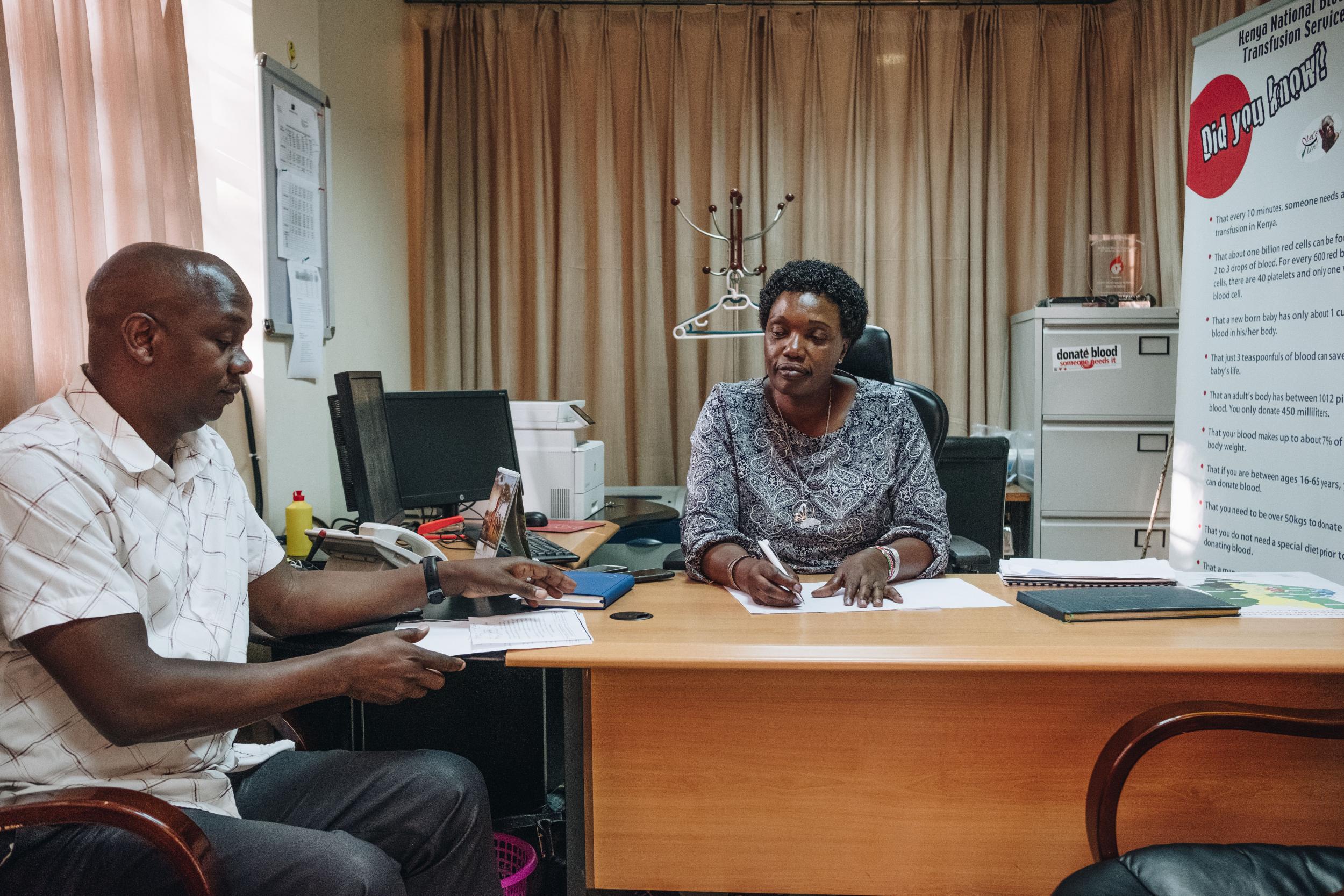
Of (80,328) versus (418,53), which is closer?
(80,328)

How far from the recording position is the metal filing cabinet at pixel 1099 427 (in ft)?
11.5

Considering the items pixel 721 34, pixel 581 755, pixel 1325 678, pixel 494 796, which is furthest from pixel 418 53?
pixel 1325 678

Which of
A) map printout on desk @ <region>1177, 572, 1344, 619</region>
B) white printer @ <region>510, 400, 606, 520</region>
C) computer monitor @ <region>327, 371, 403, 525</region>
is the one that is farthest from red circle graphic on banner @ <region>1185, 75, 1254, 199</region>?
computer monitor @ <region>327, 371, 403, 525</region>

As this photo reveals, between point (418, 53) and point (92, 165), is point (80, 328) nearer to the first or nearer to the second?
point (92, 165)

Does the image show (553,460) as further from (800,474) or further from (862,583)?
(862,583)

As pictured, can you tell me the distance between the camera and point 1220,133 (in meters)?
2.81

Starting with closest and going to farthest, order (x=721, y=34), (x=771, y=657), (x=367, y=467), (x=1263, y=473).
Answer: (x=771, y=657)
(x=367, y=467)
(x=1263, y=473)
(x=721, y=34)

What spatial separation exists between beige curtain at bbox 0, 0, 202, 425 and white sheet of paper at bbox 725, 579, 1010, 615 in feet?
4.42

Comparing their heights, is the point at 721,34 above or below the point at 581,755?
above

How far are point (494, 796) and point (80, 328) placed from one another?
1.39 metres

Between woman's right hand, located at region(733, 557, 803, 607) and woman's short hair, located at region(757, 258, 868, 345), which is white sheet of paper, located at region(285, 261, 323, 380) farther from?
woman's right hand, located at region(733, 557, 803, 607)

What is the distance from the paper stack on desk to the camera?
52.4 inches

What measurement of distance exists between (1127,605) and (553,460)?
1.76 metres

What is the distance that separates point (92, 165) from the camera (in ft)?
5.91
